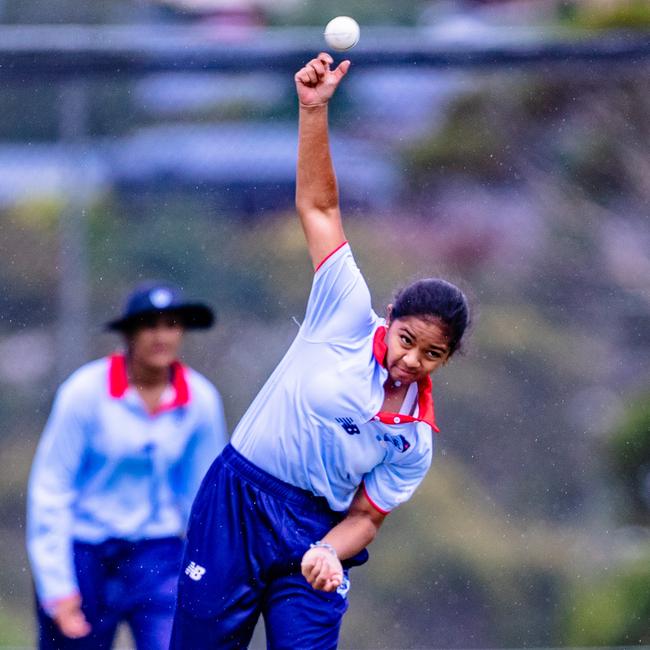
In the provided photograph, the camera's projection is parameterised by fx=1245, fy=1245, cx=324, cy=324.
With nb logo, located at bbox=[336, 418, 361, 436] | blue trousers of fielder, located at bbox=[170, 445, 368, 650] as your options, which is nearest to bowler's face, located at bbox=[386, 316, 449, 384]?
nb logo, located at bbox=[336, 418, 361, 436]

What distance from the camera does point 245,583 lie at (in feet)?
8.20

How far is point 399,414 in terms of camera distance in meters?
2.47

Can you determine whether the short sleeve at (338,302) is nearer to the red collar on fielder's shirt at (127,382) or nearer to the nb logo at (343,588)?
the nb logo at (343,588)

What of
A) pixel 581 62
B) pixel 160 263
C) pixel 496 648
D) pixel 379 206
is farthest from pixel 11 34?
pixel 496 648

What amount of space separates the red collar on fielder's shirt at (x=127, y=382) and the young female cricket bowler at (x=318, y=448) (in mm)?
656

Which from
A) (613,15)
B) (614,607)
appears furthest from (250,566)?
(613,15)

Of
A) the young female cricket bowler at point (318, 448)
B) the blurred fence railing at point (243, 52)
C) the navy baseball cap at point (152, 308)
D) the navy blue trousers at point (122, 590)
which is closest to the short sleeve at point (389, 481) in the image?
the young female cricket bowler at point (318, 448)

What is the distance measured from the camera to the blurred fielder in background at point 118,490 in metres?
3.16

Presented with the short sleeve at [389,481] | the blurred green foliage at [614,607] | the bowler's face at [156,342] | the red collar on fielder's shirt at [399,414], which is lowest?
the blurred green foliage at [614,607]

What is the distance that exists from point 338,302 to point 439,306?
20 cm

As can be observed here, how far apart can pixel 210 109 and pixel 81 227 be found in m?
0.81

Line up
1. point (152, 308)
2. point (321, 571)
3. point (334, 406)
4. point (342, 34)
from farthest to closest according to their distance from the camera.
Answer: point (152, 308) → point (342, 34) → point (334, 406) → point (321, 571)

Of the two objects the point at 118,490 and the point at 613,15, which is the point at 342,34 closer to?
the point at 118,490

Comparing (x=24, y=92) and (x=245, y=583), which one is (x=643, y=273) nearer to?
(x=24, y=92)
